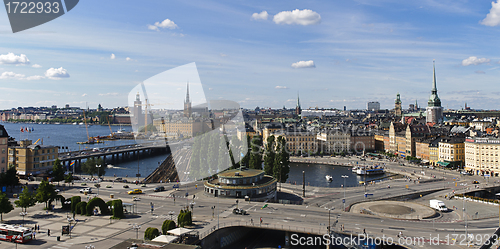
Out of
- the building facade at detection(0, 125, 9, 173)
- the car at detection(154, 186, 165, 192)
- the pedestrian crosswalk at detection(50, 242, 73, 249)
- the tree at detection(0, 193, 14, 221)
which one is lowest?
the pedestrian crosswalk at detection(50, 242, 73, 249)

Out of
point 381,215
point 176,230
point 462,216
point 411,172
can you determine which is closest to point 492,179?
point 411,172

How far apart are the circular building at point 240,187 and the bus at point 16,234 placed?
15876mm

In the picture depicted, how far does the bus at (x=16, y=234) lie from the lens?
22.8 metres

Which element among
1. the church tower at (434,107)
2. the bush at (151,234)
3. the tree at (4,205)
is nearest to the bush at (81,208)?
the tree at (4,205)

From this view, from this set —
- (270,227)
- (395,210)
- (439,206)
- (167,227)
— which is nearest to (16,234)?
(167,227)

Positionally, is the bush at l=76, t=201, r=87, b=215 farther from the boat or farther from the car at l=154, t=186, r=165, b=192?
the boat

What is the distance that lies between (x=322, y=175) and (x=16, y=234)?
47845mm

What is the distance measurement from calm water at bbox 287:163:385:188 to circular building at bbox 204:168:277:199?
1890 cm

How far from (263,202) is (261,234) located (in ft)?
11.8

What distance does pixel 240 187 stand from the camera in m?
34.0

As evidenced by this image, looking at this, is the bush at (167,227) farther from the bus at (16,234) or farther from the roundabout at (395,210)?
the roundabout at (395,210)

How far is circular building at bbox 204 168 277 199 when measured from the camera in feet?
112

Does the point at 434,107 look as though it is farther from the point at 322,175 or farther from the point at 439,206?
the point at 439,206

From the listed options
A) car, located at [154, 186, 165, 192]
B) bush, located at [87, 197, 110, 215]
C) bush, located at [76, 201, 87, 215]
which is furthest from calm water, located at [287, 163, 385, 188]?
bush, located at [76, 201, 87, 215]
